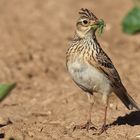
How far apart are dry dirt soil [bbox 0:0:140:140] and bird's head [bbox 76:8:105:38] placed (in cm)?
143

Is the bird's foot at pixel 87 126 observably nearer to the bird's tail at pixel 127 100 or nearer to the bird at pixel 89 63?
the bird at pixel 89 63

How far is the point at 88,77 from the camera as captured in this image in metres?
10.2

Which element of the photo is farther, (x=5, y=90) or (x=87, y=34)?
(x=87, y=34)

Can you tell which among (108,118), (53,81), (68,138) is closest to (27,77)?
(53,81)

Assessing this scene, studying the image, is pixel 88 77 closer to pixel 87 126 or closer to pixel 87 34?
pixel 87 34

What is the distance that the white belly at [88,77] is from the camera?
10.1 m

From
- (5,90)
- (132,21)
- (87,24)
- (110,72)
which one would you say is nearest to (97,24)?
(87,24)

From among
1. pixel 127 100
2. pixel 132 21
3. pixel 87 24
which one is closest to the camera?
pixel 87 24

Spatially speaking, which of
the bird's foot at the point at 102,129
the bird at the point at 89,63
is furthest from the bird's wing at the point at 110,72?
the bird's foot at the point at 102,129

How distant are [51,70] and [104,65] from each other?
4.15 m

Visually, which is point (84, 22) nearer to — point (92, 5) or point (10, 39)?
point (10, 39)

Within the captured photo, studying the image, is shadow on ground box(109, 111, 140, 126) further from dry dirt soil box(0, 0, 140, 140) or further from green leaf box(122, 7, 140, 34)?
green leaf box(122, 7, 140, 34)

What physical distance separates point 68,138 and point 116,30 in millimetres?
7151

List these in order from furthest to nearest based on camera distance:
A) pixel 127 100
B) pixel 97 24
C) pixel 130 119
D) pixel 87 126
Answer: pixel 130 119 → pixel 127 100 → pixel 87 126 → pixel 97 24
